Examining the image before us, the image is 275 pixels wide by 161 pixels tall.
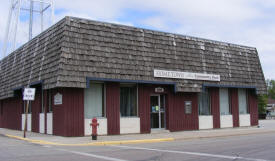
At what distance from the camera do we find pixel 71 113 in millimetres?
16500

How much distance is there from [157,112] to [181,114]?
1686mm

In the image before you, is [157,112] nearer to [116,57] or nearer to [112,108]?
[112,108]

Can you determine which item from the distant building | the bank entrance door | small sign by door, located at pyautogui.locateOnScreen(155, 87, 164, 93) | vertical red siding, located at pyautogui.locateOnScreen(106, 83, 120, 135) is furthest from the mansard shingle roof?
the bank entrance door

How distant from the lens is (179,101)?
20562 mm

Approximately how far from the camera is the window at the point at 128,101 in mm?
18516

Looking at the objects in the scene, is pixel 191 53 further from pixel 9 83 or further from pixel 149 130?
pixel 9 83

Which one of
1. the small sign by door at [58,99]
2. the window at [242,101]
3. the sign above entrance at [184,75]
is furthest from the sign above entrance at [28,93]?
the window at [242,101]

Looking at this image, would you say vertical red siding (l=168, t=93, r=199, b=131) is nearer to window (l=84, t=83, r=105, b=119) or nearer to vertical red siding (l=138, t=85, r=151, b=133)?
vertical red siding (l=138, t=85, r=151, b=133)

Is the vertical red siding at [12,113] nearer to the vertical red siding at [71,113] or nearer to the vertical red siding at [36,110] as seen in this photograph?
the vertical red siding at [36,110]

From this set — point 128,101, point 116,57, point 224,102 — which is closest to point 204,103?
point 224,102

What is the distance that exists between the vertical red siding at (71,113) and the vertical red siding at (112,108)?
57.9 inches

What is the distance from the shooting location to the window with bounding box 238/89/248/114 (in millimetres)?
24058

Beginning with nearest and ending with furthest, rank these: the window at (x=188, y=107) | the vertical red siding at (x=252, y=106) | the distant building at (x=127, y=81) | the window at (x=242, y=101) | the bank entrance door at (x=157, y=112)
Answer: the distant building at (x=127, y=81)
the bank entrance door at (x=157, y=112)
the window at (x=188, y=107)
the window at (x=242, y=101)
the vertical red siding at (x=252, y=106)

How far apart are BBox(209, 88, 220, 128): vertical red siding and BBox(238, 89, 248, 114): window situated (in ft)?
8.10
